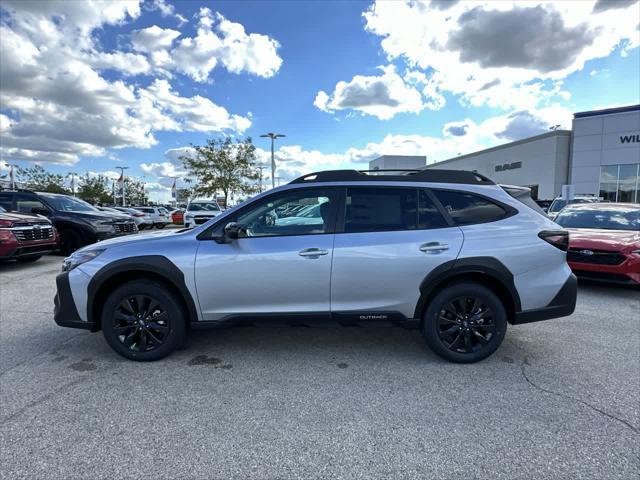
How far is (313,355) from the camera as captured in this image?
3701 millimetres

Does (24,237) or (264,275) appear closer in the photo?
(264,275)

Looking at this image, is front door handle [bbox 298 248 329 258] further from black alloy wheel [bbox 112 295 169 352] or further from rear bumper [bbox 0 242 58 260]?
rear bumper [bbox 0 242 58 260]

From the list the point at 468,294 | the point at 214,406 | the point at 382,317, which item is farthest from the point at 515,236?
the point at 214,406

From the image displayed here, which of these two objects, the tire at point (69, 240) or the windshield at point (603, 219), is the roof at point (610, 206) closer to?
the windshield at point (603, 219)

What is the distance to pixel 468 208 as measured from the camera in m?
3.52

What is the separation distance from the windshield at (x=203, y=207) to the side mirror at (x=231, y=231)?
14226mm

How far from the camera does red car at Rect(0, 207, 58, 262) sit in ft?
24.8

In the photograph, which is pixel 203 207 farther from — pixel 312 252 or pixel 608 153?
pixel 608 153

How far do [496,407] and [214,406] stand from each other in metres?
2.12

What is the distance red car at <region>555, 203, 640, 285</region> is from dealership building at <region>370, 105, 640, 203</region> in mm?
25160

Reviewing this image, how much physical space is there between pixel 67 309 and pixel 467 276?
3.77 metres

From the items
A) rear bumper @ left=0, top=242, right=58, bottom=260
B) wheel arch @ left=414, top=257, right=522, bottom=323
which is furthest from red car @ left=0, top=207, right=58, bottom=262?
wheel arch @ left=414, top=257, right=522, bottom=323

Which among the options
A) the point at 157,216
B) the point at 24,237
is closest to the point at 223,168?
the point at 157,216

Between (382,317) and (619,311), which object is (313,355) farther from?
(619,311)
